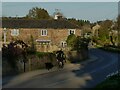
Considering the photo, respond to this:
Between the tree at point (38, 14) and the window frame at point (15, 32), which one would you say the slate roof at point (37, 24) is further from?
the tree at point (38, 14)

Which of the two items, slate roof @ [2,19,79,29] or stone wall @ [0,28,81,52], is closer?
stone wall @ [0,28,81,52]

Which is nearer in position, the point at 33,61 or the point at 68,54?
the point at 33,61

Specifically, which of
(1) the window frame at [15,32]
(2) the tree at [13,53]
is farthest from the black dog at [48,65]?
(1) the window frame at [15,32]

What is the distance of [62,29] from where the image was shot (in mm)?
64000

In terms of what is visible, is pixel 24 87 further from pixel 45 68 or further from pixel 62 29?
pixel 62 29

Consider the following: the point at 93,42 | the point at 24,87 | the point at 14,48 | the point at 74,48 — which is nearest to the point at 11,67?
the point at 14,48

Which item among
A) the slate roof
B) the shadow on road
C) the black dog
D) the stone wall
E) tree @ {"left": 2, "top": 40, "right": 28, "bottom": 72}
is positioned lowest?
the shadow on road

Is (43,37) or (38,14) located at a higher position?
(38,14)

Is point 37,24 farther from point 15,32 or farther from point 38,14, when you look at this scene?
point 38,14

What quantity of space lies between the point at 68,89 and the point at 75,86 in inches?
51.5

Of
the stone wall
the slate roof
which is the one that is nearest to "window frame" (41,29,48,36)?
the stone wall

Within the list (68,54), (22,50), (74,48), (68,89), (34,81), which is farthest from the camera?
(74,48)

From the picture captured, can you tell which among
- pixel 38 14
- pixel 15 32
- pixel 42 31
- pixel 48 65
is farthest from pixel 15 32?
pixel 48 65

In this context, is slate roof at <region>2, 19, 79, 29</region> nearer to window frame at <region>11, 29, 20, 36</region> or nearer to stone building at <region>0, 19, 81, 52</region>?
stone building at <region>0, 19, 81, 52</region>
